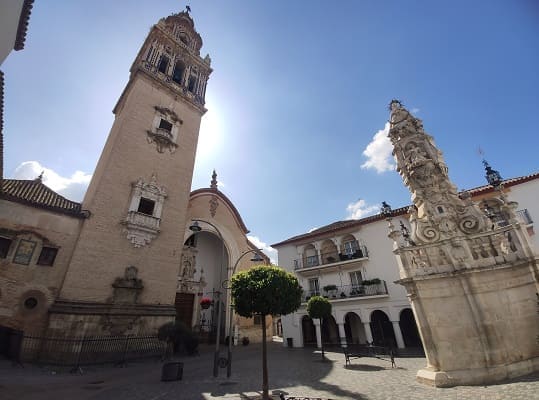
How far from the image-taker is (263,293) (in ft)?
25.6

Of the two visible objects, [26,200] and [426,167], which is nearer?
[426,167]

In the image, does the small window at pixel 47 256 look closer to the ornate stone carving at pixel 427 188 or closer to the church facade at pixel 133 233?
the church facade at pixel 133 233

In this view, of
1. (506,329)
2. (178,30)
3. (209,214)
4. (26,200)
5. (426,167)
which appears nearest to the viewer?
(506,329)

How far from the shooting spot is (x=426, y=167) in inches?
383

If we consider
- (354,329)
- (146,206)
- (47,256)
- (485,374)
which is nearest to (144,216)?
(146,206)

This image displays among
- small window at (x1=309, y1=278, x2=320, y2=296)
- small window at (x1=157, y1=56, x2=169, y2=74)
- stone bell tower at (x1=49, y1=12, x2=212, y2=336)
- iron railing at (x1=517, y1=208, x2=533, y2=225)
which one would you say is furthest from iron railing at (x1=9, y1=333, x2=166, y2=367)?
iron railing at (x1=517, y1=208, x2=533, y2=225)

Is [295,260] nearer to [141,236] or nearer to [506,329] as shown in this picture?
[141,236]

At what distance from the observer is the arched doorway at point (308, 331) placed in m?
20.6

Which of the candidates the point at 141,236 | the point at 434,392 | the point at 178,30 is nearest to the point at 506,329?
the point at 434,392

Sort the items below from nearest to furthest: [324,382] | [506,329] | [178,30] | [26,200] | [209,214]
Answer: [506,329] < [324,382] < [26,200] < [209,214] < [178,30]

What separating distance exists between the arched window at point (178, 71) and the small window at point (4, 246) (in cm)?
1952

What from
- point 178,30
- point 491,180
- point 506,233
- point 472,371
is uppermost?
point 178,30

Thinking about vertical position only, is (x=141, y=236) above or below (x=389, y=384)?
above

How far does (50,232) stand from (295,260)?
1706 centimetres
